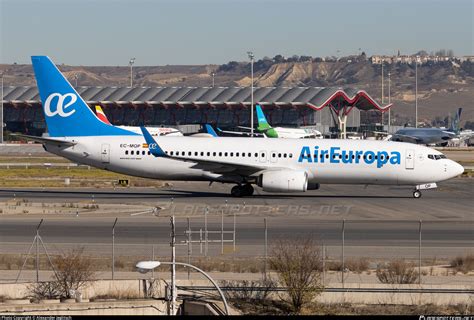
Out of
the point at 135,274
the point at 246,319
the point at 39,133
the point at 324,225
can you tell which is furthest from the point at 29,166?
the point at 39,133

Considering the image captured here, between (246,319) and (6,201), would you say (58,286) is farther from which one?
(6,201)

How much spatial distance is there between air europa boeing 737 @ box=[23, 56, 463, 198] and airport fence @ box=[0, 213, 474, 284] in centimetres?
994

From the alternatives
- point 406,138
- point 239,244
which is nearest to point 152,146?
point 239,244

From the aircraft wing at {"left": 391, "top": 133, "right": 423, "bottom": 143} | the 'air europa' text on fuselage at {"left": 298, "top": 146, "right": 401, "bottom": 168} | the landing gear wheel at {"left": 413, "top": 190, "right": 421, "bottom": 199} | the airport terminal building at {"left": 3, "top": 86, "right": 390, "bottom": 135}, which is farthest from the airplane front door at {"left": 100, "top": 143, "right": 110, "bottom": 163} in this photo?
the aircraft wing at {"left": 391, "top": 133, "right": 423, "bottom": 143}

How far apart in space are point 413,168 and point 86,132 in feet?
62.9

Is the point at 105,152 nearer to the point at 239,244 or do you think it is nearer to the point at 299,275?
the point at 239,244

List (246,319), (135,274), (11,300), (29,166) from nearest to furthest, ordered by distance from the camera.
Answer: (246,319) < (11,300) < (135,274) < (29,166)

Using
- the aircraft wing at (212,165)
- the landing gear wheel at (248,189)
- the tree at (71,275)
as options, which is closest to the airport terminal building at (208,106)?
the landing gear wheel at (248,189)

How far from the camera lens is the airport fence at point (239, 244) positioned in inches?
1328

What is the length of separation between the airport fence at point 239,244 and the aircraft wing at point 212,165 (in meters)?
8.74

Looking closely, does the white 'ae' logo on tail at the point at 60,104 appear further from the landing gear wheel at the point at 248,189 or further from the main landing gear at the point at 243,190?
the landing gear wheel at the point at 248,189

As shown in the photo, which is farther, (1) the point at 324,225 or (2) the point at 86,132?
(2) the point at 86,132

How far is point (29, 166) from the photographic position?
87.6 metres

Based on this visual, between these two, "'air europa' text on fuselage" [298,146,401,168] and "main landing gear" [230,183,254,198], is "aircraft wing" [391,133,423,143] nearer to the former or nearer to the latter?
"'air europa' text on fuselage" [298,146,401,168]
